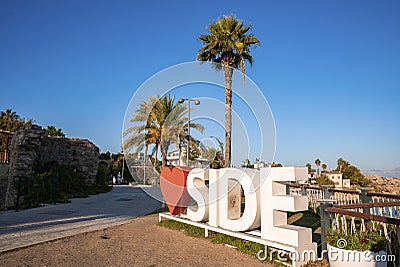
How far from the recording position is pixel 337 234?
450 centimetres

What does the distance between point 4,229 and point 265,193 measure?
21.6 ft

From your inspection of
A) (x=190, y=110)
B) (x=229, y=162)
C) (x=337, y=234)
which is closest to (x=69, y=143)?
(x=190, y=110)

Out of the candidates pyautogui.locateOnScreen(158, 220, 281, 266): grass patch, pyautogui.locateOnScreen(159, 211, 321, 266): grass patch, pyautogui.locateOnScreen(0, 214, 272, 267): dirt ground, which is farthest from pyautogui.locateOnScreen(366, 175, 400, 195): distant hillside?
pyautogui.locateOnScreen(0, 214, 272, 267): dirt ground

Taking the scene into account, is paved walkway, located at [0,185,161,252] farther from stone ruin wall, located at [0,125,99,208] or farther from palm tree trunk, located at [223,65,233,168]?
palm tree trunk, located at [223,65,233,168]

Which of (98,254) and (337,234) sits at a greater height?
(337,234)

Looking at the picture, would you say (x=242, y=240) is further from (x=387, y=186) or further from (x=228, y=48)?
(x=387, y=186)

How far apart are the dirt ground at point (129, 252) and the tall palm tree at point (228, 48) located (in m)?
9.75

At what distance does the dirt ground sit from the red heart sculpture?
0.94 metres

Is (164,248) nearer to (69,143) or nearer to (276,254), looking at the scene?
(276,254)

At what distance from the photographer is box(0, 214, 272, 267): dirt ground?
16.5 ft

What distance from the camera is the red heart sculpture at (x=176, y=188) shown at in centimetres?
800

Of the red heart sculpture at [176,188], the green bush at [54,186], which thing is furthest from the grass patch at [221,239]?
the green bush at [54,186]

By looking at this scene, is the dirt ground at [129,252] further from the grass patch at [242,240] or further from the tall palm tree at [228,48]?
the tall palm tree at [228,48]

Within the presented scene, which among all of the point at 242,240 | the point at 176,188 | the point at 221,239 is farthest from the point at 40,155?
the point at 242,240
